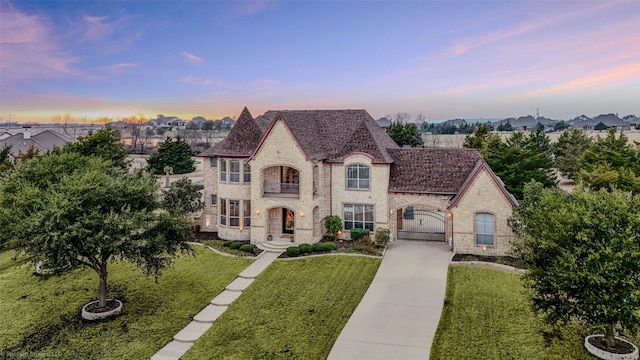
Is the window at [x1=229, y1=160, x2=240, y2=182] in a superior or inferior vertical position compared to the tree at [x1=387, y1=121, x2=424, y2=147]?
inferior

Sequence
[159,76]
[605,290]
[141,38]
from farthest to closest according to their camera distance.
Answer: [159,76] → [141,38] → [605,290]

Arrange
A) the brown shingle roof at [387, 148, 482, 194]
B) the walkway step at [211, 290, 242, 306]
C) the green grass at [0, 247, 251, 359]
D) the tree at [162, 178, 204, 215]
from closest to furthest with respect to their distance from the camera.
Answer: the green grass at [0, 247, 251, 359] < the walkway step at [211, 290, 242, 306] < the brown shingle roof at [387, 148, 482, 194] < the tree at [162, 178, 204, 215]

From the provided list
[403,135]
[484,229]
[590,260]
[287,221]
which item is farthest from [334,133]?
[403,135]

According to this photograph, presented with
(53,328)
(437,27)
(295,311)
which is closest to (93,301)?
(53,328)

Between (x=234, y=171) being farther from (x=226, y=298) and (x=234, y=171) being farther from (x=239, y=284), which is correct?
(x=226, y=298)

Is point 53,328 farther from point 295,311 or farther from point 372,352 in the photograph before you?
point 372,352

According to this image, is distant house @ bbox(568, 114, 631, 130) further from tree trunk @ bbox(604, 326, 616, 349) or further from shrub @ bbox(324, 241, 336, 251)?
tree trunk @ bbox(604, 326, 616, 349)

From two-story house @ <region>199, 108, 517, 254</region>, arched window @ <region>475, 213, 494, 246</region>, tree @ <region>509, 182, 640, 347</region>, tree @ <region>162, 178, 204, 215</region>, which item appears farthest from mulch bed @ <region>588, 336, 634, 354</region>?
tree @ <region>162, 178, 204, 215</region>
